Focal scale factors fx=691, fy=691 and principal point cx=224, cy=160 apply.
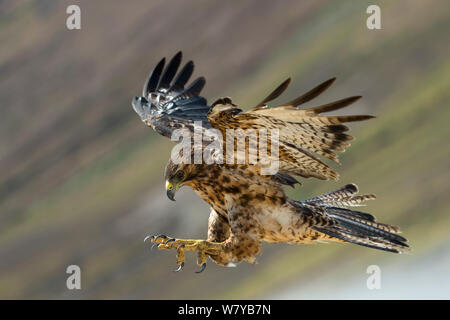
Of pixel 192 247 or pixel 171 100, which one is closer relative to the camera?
pixel 192 247

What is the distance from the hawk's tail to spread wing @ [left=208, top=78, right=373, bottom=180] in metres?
0.49

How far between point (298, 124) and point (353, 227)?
123cm

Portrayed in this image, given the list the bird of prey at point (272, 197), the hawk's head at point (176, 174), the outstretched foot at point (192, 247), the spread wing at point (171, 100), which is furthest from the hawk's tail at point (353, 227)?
the spread wing at point (171, 100)

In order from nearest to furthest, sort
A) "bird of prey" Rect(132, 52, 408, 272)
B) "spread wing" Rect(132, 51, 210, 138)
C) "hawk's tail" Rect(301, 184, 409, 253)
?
"bird of prey" Rect(132, 52, 408, 272) → "hawk's tail" Rect(301, 184, 409, 253) → "spread wing" Rect(132, 51, 210, 138)

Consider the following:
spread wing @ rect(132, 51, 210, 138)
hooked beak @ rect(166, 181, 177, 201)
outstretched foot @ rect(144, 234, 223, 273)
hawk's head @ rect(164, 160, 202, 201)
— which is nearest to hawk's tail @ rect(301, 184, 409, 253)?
outstretched foot @ rect(144, 234, 223, 273)

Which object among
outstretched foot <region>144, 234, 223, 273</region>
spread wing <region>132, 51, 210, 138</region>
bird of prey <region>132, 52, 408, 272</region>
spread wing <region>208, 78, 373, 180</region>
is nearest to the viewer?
spread wing <region>208, 78, 373, 180</region>

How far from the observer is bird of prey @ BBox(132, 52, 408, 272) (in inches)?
173

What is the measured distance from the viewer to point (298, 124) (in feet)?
14.6

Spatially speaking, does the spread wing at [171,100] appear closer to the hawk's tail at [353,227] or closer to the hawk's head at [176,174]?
the hawk's head at [176,174]

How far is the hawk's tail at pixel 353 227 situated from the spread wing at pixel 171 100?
1226 mm

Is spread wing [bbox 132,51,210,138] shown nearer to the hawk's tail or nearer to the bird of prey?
the bird of prey

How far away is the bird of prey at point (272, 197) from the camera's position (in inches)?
173

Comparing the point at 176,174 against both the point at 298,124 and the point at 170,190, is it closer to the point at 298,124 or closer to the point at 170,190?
the point at 170,190

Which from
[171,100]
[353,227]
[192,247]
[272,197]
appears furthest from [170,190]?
[171,100]
